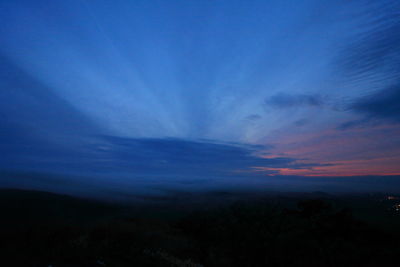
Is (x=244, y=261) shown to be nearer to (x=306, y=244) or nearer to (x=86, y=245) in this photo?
(x=306, y=244)

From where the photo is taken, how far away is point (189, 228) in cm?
3603

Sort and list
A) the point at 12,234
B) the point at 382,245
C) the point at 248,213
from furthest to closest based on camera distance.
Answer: the point at 248,213 → the point at 382,245 → the point at 12,234

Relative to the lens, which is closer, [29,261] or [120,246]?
[29,261]

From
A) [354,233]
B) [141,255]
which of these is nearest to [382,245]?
[354,233]

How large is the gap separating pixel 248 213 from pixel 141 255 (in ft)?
79.0

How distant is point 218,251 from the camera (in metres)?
23.8

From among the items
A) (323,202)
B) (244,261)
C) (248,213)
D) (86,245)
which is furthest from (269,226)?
(86,245)

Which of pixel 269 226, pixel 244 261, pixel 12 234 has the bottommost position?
pixel 244 261

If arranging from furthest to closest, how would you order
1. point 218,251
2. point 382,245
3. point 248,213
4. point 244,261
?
point 248,213 < point 382,245 < point 218,251 < point 244,261

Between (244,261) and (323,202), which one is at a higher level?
(323,202)

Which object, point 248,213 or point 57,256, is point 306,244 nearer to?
point 248,213

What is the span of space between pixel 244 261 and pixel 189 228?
14.9 m

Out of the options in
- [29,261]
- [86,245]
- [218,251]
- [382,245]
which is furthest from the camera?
[382,245]

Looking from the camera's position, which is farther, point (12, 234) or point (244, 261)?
point (244, 261)
